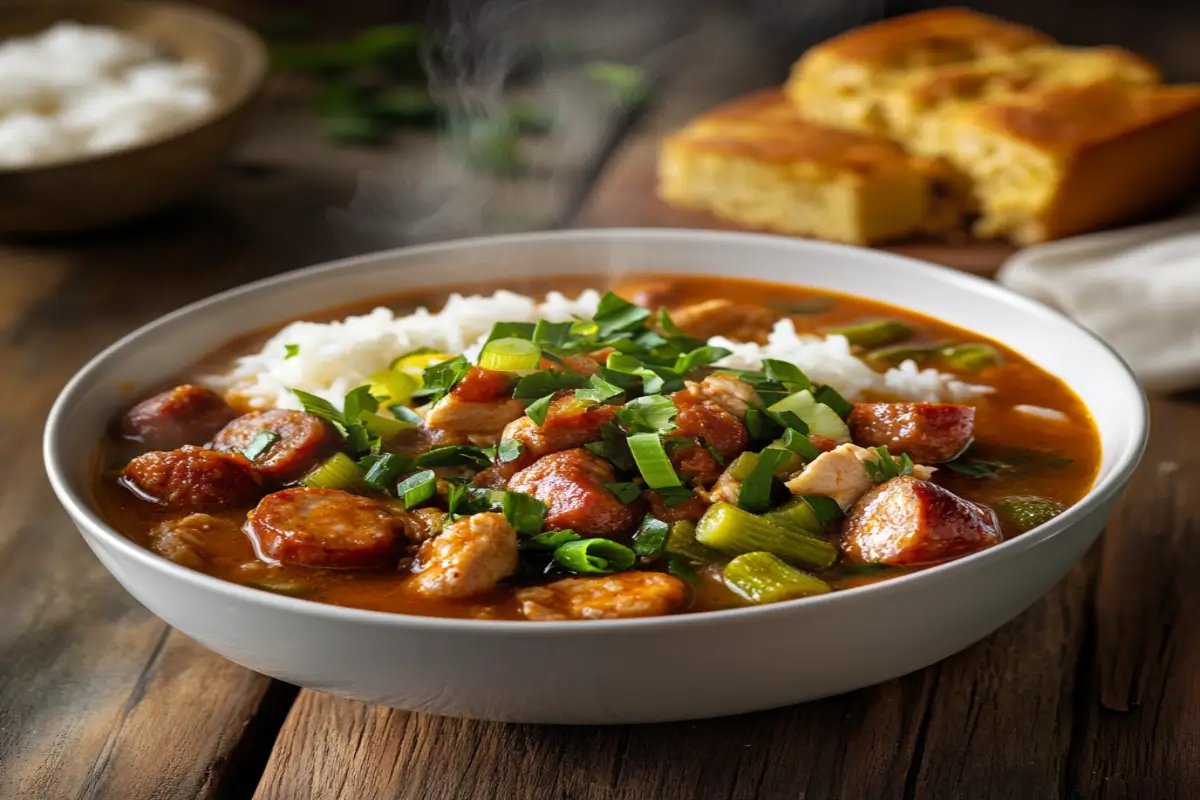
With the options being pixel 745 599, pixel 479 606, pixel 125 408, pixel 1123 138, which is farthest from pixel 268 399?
pixel 1123 138

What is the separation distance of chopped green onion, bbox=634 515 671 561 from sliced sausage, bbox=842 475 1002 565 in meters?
0.32

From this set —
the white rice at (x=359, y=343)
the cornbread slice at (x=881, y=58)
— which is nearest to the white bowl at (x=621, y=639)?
the white rice at (x=359, y=343)

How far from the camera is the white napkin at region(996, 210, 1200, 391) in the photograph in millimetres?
3764

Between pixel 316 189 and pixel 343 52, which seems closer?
pixel 316 189

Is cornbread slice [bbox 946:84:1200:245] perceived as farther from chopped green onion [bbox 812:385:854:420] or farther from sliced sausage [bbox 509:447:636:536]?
sliced sausage [bbox 509:447:636:536]

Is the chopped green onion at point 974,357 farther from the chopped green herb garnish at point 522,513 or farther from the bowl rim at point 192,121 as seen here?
the bowl rim at point 192,121

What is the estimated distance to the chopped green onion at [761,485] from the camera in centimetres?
244

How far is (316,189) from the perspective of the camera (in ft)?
17.6

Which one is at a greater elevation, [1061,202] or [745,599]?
[745,599]

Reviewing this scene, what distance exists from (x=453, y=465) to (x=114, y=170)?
7.98 feet

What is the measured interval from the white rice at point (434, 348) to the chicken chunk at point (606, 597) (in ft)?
2.68

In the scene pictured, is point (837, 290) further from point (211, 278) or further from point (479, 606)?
point (211, 278)

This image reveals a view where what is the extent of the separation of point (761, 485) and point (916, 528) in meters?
0.29

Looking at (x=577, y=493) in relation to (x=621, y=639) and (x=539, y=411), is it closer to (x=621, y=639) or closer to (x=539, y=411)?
(x=539, y=411)
